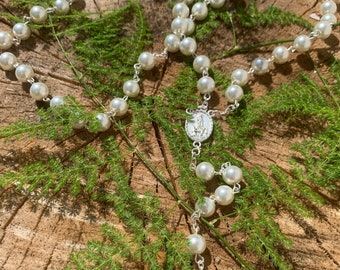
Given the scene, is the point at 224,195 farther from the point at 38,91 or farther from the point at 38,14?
the point at 38,14

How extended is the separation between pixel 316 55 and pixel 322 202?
2.54 feet

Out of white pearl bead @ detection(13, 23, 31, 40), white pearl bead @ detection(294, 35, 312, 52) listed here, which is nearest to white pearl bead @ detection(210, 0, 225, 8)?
white pearl bead @ detection(294, 35, 312, 52)

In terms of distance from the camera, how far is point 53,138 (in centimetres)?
220

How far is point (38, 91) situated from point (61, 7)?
1.62ft

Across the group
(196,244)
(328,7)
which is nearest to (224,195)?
(196,244)

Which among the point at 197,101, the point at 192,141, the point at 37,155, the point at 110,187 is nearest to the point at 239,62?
the point at 197,101

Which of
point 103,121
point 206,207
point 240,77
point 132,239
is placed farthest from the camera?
point 240,77

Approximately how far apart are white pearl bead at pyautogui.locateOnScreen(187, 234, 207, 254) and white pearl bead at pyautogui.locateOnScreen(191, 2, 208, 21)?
114 centimetres

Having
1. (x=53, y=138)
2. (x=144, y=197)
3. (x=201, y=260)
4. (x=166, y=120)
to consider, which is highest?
(x=166, y=120)

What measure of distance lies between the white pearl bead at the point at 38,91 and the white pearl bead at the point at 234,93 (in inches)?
34.3

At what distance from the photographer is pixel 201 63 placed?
7.77ft

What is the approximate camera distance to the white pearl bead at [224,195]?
2170 millimetres

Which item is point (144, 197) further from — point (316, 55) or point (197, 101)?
point (316, 55)

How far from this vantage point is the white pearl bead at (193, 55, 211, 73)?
237cm
